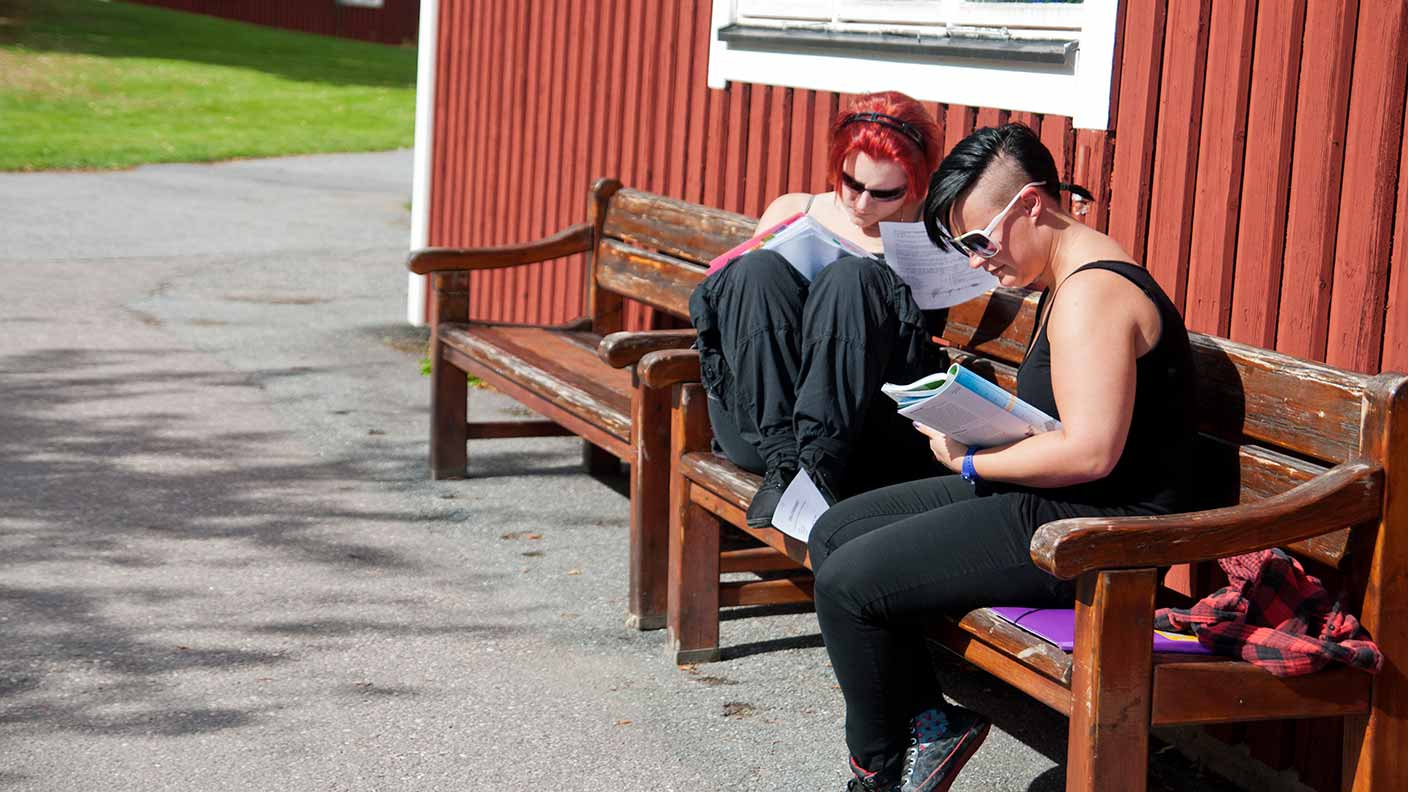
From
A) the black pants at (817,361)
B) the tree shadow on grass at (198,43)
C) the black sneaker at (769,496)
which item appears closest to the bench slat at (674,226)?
the black pants at (817,361)

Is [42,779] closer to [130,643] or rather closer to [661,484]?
[130,643]

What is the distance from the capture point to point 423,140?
9.66 m

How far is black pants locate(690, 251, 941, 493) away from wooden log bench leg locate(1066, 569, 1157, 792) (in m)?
1.02

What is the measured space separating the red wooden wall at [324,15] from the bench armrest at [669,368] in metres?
37.3

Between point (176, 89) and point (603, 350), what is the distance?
2355cm

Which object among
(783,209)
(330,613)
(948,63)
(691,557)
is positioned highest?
(948,63)

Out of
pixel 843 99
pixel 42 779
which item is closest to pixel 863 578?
pixel 42 779

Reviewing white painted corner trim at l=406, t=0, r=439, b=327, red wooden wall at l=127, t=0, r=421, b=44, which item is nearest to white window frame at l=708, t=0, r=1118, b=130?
white painted corner trim at l=406, t=0, r=439, b=327

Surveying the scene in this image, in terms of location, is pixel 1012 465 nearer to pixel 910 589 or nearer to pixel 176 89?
pixel 910 589

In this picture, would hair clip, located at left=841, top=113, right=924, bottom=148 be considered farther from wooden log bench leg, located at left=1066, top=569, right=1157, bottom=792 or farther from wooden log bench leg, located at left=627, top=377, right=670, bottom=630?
wooden log bench leg, located at left=1066, top=569, right=1157, bottom=792

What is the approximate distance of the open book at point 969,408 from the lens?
10.9ft

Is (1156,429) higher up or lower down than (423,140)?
lower down

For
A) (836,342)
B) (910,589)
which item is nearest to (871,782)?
(910,589)

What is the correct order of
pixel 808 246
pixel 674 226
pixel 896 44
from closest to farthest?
pixel 808 246 < pixel 896 44 < pixel 674 226
